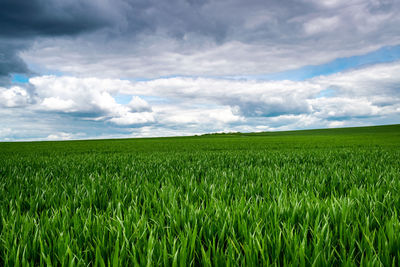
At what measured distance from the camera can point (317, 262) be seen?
5.20 ft

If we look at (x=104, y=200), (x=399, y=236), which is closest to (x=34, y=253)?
(x=104, y=200)

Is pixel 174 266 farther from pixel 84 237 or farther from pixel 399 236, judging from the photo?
pixel 399 236

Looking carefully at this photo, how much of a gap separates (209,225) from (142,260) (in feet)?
2.60

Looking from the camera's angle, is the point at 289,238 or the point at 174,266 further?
the point at 289,238

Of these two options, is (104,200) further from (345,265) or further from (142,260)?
(345,265)

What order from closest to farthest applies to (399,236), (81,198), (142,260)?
1. (142,260)
2. (399,236)
3. (81,198)

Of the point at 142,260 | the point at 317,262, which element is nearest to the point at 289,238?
the point at 317,262

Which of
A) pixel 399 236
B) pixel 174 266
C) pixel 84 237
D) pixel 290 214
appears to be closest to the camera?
pixel 174 266

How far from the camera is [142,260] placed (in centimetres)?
162

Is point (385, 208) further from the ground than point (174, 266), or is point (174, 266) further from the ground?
point (174, 266)

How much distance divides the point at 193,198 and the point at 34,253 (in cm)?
220

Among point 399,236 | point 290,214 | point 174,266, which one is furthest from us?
point 290,214

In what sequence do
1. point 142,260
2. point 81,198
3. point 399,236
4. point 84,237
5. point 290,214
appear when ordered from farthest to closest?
point 81,198 → point 290,214 → point 84,237 → point 399,236 → point 142,260

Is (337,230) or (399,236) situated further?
(337,230)
